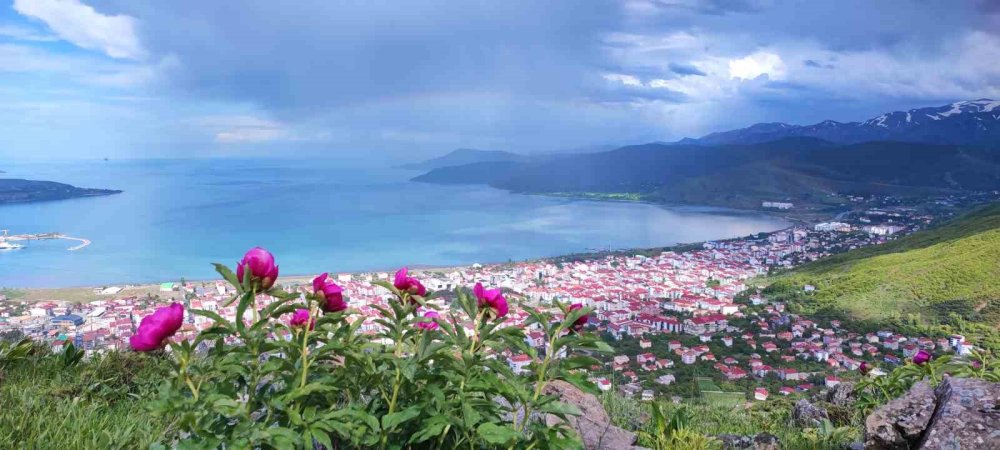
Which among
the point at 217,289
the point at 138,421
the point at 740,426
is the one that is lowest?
the point at 217,289

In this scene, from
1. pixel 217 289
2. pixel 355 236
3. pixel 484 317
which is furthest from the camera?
pixel 355 236

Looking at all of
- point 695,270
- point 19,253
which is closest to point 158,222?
point 19,253

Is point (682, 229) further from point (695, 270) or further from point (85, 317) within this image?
point (85, 317)

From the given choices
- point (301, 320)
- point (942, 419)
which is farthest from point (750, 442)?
point (301, 320)

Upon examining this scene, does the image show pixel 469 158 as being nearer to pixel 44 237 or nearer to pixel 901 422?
pixel 44 237

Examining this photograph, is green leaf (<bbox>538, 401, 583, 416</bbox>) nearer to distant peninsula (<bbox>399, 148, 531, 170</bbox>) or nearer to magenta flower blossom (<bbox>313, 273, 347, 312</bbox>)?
magenta flower blossom (<bbox>313, 273, 347, 312</bbox>)

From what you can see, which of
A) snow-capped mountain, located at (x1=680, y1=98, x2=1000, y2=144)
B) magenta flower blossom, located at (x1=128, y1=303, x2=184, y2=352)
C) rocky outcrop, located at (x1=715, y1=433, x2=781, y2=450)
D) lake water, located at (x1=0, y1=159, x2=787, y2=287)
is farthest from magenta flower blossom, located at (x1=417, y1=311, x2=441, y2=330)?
snow-capped mountain, located at (x1=680, y1=98, x2=1000, y2=144)
